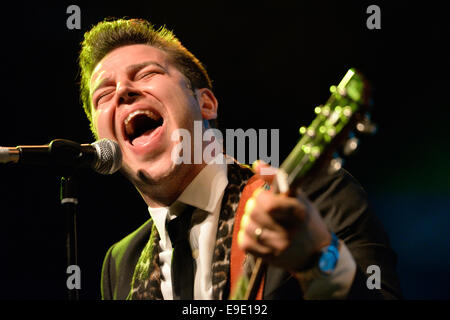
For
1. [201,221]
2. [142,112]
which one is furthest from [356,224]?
[142,112]

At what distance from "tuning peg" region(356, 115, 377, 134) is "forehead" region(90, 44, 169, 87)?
55.3 inches

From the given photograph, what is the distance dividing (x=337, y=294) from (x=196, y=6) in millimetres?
2470

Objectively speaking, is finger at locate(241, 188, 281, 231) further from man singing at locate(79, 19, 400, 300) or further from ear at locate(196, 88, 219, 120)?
ear at locate(196, 88, 219, 120)

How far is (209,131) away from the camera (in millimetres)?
2391

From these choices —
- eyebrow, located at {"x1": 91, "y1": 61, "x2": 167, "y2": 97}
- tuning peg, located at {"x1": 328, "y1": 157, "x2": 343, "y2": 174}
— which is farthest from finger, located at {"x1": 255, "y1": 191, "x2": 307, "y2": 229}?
eyebrow, located at {"x1": 91, "y1": 61, "x2": 167, "y2": 97}

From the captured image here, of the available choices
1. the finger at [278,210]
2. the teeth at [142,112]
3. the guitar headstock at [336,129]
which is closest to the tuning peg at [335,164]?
the guitar headstock at [336,129]

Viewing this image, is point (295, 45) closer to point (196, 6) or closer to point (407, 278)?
point (196, 6)

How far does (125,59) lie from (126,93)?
0.78ft

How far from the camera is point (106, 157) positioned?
1.86 m

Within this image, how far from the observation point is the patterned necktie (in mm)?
2031

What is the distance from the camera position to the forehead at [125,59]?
239cm

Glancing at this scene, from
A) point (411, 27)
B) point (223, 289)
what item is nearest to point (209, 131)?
point (223, 289)

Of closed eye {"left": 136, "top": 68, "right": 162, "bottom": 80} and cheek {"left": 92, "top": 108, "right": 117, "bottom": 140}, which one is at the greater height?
closed eye {"left": 136, "top": 68, "right": 162, "bottom": 80}

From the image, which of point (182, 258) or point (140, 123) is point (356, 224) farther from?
point (140, 123)
